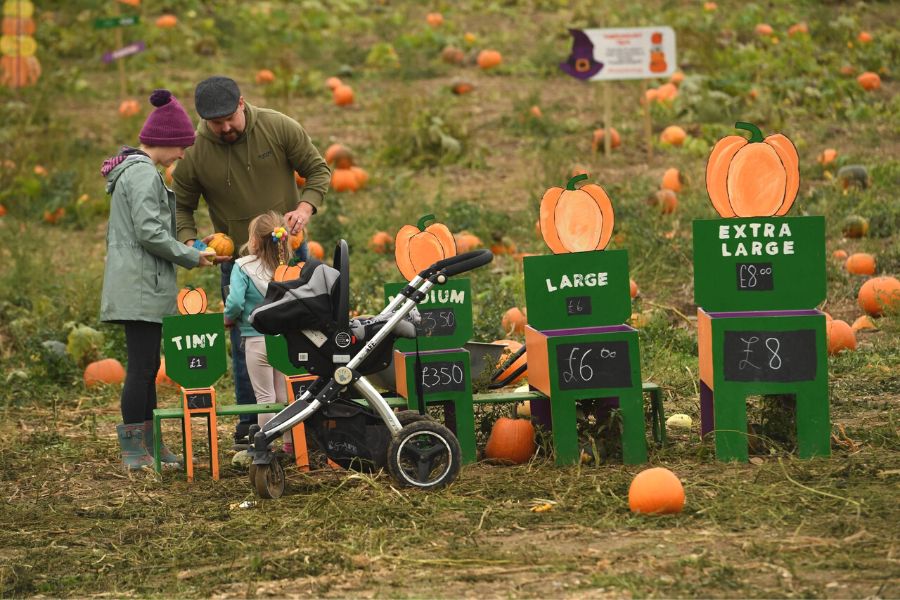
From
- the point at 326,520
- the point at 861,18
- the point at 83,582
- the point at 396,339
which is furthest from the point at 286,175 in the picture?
the point at 861,18

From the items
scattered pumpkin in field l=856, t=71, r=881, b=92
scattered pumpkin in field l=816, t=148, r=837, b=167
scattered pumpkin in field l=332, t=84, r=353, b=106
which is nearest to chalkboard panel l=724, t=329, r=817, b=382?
scattered pumpkin in field l=816, t=148, r=837, b=167

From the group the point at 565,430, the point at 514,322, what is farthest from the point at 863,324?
the point at 565,430

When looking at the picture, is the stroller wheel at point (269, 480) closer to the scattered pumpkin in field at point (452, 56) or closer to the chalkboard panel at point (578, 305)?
the chalkboard panel at point (578, 305)

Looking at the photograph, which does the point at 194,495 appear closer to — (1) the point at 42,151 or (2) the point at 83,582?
(2) the point at 83,582

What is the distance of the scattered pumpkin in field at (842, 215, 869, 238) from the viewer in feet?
32.1

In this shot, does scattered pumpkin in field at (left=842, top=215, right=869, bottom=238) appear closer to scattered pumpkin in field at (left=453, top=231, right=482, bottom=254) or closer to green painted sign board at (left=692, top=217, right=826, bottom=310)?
scattered pumpkin in field at (left=453, top=231, right=482, bottom=254)

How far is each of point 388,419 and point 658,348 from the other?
108 inches

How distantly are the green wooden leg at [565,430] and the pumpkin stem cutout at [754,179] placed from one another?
109 cm

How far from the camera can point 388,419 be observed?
557 centimetres

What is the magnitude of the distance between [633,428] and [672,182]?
5741 mm

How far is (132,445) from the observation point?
21.0 ft

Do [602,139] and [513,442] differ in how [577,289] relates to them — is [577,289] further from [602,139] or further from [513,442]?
[602,139]

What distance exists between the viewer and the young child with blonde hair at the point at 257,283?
6324 millimetres

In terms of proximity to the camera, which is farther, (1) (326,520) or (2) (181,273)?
(2) (181,273)
